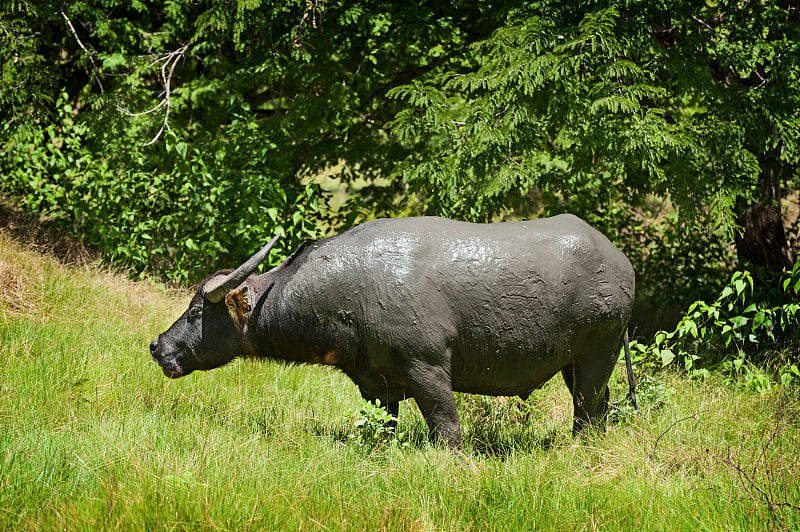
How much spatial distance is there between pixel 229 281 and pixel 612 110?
346 centimetres

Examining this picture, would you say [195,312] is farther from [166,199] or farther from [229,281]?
[166,199]

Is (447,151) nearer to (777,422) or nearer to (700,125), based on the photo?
(700,125)

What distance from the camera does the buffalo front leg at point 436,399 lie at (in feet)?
15.7

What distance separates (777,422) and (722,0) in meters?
4.33

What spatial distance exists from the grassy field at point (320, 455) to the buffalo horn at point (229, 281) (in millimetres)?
921

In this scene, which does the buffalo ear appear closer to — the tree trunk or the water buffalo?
the water buffalo

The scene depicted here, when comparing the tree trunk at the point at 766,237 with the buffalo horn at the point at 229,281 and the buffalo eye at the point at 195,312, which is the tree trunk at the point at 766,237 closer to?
the buffalo horn at the point at 229,281

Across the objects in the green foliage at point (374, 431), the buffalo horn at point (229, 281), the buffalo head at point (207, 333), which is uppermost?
the buffalo horn at point (229, 281)

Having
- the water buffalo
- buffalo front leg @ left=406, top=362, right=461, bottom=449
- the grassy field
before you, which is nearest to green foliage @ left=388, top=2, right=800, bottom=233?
the water buffalo

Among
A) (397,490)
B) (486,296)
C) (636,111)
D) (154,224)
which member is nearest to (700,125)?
(636,111)

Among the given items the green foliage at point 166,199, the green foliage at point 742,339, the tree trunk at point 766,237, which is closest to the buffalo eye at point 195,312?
the green foliage at point 166,199

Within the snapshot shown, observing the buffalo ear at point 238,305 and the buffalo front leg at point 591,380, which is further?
the buffalo front leg at point 591,380

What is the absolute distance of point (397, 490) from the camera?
4.39 meters

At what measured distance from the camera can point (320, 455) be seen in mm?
4887
